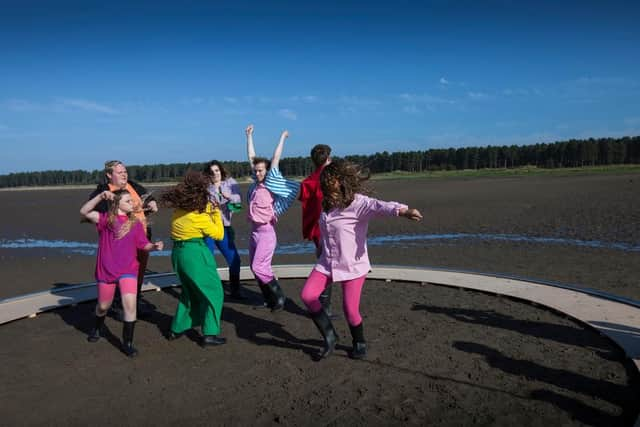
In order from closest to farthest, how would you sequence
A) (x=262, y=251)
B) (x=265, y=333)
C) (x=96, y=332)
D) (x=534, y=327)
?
(x=534, y=327)
(x=96, y=332)
(x=265, y=333)
(x=262, y=251)

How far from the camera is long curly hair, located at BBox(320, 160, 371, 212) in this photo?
4668 millimetres

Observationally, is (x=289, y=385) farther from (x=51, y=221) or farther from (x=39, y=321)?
(x=51, y=221)

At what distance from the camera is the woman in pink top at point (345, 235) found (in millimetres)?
4676

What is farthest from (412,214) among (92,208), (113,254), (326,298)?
(92,208)

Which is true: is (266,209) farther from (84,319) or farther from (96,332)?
(84,319)

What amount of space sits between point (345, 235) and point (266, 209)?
221 cm

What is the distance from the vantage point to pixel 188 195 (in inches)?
208

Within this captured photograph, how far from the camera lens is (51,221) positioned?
2584 cm

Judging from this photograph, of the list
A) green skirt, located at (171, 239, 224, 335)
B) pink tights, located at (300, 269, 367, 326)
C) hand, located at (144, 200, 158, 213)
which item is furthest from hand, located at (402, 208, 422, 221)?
hand, located at (144, 200, 158, 213)

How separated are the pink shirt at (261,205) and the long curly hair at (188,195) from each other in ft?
4.40

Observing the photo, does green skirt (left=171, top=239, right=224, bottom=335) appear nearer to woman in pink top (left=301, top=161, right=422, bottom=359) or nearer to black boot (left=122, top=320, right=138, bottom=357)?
black boot (left=122, top=320, right=138, bottom=357)

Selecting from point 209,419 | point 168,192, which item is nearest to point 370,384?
point 209,419

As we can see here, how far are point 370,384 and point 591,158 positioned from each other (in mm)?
97312

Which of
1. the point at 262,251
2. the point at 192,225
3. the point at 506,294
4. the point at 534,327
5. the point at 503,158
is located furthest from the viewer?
the point at 503,158
